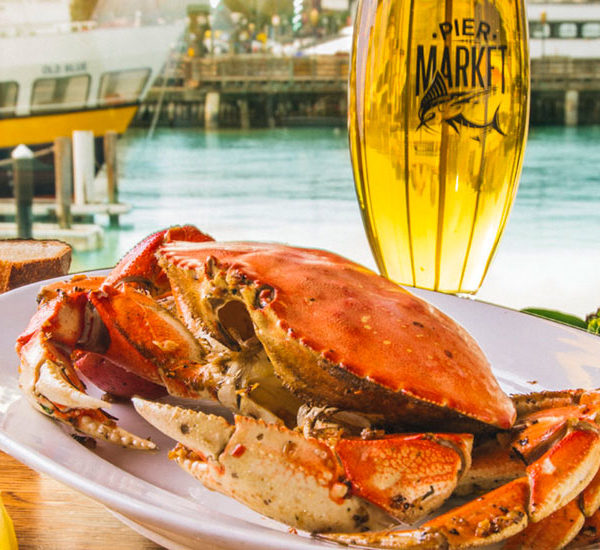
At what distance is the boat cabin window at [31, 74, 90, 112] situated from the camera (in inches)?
145

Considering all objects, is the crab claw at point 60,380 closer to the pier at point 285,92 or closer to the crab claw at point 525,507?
the crab claw at point 525,507

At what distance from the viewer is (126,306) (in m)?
0.68

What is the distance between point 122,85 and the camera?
3873mm

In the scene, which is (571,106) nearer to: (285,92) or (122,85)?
(285,92)

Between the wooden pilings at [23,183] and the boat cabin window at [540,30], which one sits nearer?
the boat cabin window at [540,30]

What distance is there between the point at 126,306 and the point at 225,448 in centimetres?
25

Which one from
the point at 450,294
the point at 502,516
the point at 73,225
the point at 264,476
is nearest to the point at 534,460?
the point at 502,516

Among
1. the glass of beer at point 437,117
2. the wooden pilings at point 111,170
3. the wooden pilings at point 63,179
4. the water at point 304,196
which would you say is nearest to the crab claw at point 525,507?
the glass of beer at point 437,117

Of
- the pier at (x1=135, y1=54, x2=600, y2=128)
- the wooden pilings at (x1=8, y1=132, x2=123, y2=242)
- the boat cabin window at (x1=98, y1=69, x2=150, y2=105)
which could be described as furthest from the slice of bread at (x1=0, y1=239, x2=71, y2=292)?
the boat cabin window at (x1=98, y1=69, x2=150, y2=105)

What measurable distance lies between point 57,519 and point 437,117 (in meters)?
0.54

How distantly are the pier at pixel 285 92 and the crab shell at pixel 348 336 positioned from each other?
273cm

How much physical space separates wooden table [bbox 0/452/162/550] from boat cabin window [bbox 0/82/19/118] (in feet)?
11.2

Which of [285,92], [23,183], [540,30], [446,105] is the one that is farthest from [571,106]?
[446,105]

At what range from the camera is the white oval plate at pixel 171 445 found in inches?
16.5
